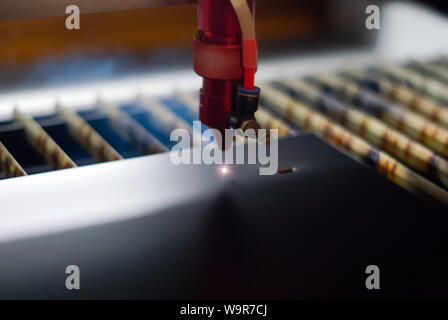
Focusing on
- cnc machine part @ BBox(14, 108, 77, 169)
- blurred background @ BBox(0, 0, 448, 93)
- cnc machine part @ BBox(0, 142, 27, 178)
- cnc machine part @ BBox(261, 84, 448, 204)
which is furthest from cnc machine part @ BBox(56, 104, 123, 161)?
cnc machine part @ BBox(261, 84, 448, 204)

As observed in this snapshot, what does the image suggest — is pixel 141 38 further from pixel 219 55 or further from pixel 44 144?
pixel 219 55

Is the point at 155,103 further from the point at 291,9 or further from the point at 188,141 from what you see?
the point at 291,9

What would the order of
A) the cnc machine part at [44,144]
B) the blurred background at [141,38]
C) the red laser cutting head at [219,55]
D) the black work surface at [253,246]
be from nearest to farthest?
the black work surface at [253,246] < the red laser cutting head at [219,55] < the cnc machine part at [44,144] < the blurred background at [141,38]

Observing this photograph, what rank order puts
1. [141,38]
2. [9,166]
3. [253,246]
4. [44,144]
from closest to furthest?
Result: 1. [253,246]
2. [9,166]
3. [44,144]
4. [141,38]

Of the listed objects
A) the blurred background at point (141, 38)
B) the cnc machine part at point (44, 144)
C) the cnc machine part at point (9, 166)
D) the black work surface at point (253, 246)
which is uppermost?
the blurred background at point (141, 38)

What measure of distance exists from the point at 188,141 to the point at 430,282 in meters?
0.69

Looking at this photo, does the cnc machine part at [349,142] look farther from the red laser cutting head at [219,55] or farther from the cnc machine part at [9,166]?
the cnc machine part at [9,166]

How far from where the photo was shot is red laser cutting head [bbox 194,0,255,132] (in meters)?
0.87

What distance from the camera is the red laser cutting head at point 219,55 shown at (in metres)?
0.87

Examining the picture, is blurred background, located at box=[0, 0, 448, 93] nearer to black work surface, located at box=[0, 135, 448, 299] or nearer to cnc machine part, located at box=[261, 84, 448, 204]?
cnc machine part, located at box=[261, 84, 448, 204]

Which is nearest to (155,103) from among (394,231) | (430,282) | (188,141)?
(188,141)

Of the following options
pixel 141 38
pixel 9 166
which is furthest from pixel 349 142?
pixel 141 38

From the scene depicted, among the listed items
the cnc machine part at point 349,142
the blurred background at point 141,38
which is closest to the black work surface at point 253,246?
the cnc machine part at point 349,142

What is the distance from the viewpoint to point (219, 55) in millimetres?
871
